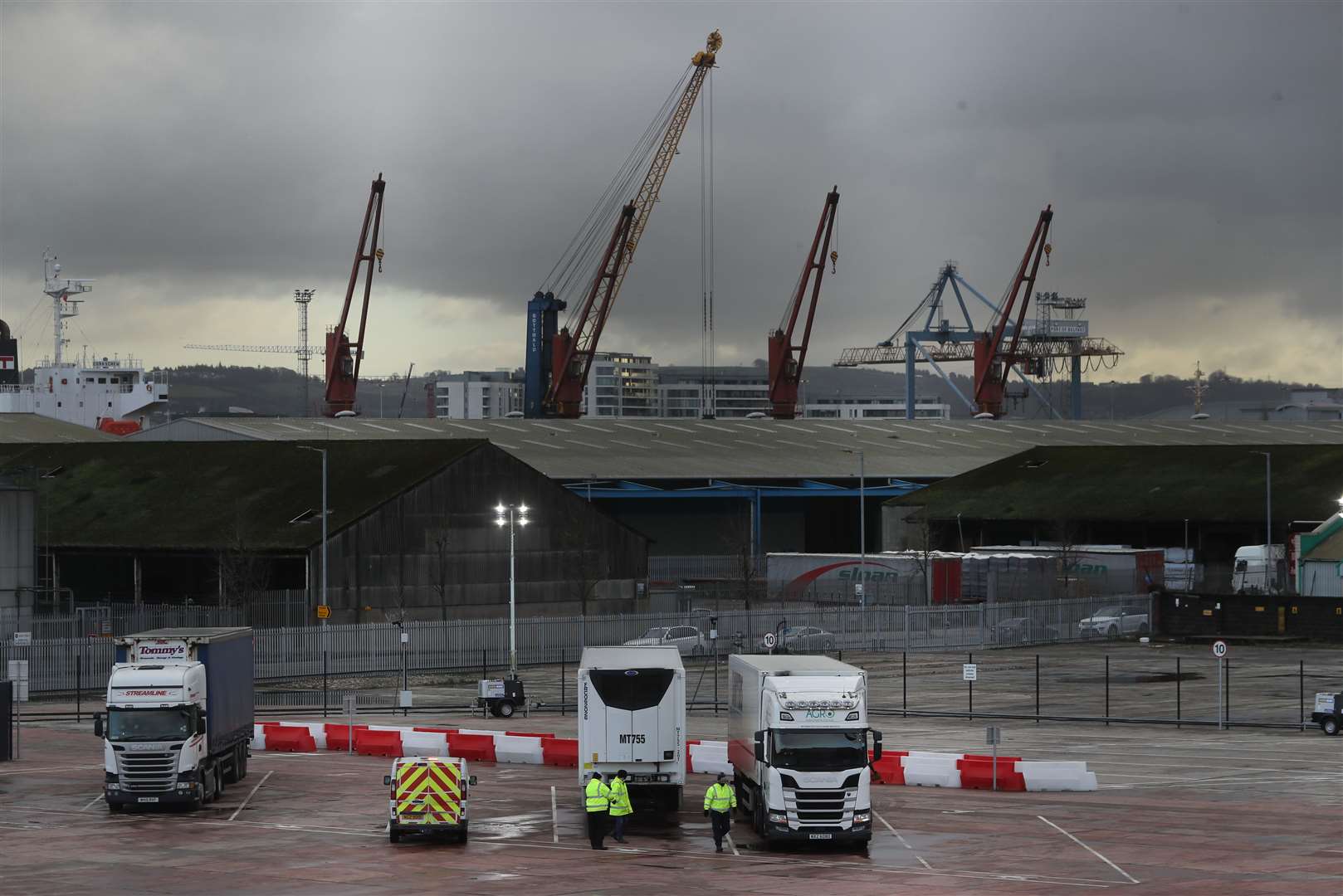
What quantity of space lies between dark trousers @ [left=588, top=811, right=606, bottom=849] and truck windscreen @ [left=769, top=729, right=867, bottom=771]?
3.21 m

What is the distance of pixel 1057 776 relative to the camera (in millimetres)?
37594

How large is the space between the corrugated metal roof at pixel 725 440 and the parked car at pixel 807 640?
41855 millimetres

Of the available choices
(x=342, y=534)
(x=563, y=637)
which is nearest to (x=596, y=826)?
(x=563, y=637)

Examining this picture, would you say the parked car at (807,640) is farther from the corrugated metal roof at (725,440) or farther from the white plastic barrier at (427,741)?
the corrugated metal roof at (725,440)

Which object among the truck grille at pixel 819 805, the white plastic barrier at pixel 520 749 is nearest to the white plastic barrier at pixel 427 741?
the white plastic barrier at pixel 520 749

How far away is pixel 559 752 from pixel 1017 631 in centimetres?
3879

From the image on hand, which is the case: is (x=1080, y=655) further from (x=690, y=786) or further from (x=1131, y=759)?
(x=690, y=786)

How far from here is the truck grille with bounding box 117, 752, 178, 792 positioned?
34875mm

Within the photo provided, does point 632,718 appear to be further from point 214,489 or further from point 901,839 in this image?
point 214,489

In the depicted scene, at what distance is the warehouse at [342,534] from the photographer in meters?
75.4

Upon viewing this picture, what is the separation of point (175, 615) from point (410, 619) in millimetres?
11001

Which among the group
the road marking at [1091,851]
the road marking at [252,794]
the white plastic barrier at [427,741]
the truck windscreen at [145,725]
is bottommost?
the road marking at [252,794]

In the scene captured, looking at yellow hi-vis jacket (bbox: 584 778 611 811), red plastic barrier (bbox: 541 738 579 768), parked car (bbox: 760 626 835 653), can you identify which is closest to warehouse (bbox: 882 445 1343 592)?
parked car (bbox: 760 626 835 653)

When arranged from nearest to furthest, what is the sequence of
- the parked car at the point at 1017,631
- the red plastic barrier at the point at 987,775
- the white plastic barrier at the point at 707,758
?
the red plastic barrier at the point at 987,775 < the white plastic barrier at the point at 707,758 < the parked car at the point at 1017,631
